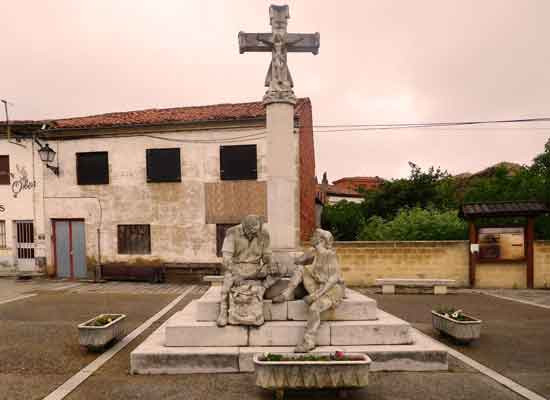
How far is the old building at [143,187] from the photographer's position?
12.8 meters

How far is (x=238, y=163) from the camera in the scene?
42.0 feet

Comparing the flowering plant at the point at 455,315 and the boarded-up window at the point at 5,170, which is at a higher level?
the boarded-up window at the point at 5,170

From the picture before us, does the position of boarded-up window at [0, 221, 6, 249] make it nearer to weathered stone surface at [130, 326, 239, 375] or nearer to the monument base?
the monument base

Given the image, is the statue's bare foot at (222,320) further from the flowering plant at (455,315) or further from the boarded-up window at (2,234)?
the boarded-up window at (2,234)

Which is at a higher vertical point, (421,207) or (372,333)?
(421,207)

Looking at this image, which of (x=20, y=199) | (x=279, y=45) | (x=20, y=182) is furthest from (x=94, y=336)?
(x=20, y=182)

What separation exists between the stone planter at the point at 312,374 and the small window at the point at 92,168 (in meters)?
12.2

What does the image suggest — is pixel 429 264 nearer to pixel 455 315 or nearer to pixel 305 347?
pixel 455 315

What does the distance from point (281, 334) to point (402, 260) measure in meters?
7.72

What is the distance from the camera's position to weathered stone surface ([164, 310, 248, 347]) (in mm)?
4773

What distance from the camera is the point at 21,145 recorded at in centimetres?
1383

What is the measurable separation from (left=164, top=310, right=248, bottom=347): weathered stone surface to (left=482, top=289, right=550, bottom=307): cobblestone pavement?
845cm

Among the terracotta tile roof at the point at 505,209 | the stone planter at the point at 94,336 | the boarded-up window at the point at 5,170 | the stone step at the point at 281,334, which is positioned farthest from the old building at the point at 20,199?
the terracotta tile roof at the point at 505,209

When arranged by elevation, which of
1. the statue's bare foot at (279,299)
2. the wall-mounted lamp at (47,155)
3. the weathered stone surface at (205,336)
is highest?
the wall-mounted lamp at (47,155)
